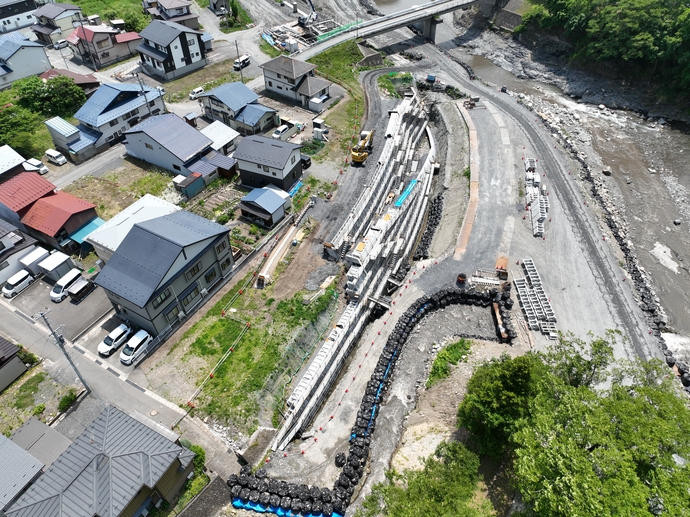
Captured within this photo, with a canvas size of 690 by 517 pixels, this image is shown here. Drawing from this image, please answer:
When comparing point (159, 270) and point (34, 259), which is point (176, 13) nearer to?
point (34, 259)

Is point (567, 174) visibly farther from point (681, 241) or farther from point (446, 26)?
point (446, 26)

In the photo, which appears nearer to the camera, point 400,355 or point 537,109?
point 400,355

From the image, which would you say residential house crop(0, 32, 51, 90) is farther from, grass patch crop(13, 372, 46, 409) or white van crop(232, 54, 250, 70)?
grass patch crop(13, 372, 46, 409)

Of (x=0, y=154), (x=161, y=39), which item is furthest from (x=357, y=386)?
(x=161, y=39)

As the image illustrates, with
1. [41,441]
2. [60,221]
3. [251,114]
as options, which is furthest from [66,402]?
[251,114]

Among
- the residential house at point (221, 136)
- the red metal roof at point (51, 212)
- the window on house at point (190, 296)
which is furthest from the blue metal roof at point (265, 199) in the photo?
the red metal roof at point (51, 212)

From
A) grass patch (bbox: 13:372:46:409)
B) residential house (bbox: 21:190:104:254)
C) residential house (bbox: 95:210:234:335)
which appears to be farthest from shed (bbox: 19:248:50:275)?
grass patch (bbox: 13:372:46:409)
